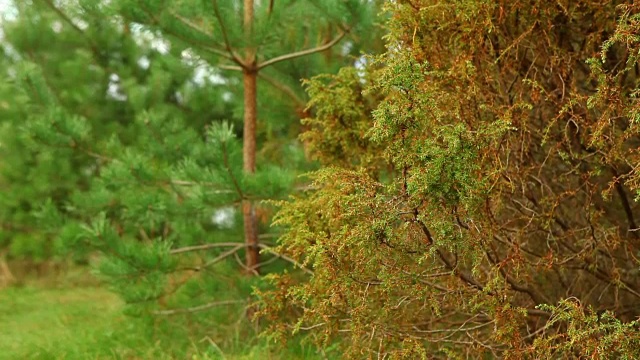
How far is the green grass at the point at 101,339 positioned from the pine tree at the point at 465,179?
1.03 meters

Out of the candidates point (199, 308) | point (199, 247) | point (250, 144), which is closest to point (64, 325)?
point (199, 308)

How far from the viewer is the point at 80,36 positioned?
30.5ft

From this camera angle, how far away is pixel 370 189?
2840 millimetres

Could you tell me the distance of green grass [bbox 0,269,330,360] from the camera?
4801 millimetres

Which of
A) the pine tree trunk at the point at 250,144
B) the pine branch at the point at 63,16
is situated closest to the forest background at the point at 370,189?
the pine tree trunk at the point at 250,144

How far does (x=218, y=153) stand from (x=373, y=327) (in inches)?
69.7

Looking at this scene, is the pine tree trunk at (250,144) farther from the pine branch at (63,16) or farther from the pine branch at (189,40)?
A: the pine branch at (63,16)

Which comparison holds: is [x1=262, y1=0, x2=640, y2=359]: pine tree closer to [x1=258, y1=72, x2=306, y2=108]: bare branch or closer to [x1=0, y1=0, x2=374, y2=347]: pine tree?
[x1=0, y1=0, x2=374, y2=347]: pine tree

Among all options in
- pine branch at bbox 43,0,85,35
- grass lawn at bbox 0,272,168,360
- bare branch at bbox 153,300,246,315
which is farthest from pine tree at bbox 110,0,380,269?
pine branch at bbox 43,0,85,35

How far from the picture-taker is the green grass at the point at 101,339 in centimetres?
480

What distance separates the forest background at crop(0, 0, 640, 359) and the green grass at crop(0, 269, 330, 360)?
0.03m

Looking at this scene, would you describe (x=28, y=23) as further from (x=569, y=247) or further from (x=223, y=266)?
(x=569, y=247)

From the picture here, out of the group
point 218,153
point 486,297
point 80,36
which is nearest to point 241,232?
point 218,153

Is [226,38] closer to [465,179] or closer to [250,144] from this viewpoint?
[250,144]
